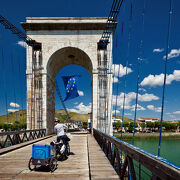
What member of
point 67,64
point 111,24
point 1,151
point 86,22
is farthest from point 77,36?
point 1,151

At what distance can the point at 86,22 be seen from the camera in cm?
1357

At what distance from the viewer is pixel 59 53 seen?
14219 mm

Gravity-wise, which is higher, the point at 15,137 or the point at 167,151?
the point at 15,137

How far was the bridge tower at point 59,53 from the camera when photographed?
13203 millimetres

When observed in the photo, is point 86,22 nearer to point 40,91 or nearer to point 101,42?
point 101,42

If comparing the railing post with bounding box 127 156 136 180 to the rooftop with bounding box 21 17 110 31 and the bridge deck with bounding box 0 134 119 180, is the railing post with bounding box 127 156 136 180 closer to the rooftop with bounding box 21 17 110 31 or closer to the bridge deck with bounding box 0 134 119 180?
the bridge deck with bounding box 0 134 119 180

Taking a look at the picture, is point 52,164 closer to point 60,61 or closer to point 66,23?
point 66,23

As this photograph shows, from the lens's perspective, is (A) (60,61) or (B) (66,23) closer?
(B) (66,23)

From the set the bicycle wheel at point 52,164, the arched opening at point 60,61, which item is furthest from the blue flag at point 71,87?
the bicycle wheel at point 52,164

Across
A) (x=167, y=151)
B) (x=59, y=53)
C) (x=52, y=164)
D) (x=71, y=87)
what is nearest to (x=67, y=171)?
(x=52, y=164)

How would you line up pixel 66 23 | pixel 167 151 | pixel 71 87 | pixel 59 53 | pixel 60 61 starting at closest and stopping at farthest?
1. pixel 71 87
2. pixel 66 23
3. pixel 59 53
4. pixel 60 61
5. pixel 167 151

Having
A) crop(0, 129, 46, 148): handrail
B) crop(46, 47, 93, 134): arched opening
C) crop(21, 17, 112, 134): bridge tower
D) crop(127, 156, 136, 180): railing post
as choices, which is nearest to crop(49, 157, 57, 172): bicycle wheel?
crop(127, 156, 136, 180): railing post

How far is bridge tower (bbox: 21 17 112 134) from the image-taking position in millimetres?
13203

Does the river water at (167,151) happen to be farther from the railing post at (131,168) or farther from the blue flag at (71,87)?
the railing post at (131,168)
